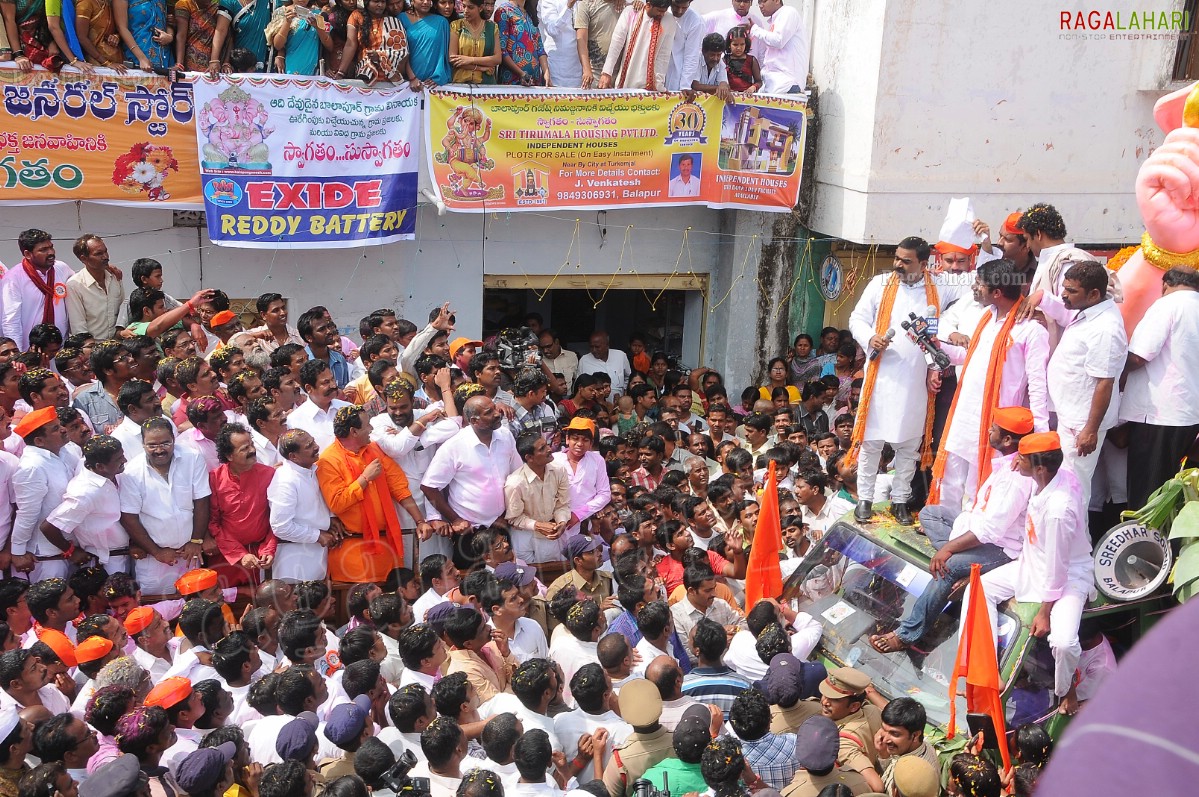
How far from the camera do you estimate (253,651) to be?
17.4 ft

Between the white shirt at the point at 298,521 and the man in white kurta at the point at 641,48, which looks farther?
the man in white kurta at the point at 641,48

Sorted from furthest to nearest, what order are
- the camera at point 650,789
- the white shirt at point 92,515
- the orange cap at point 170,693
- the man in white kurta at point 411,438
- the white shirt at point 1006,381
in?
the man in white kurta at point 411,438 < the white shirt at point 1006,381 < the white shirt at point 92,515 < the orange cap at point 170,693 < the camera at point 650,789

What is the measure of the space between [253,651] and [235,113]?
17.3ft

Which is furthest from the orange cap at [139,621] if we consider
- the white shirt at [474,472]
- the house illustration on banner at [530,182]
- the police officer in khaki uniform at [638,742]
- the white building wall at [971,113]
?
the white building wall at [971,113]

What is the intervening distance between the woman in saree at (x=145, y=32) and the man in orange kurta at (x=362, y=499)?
4.02m

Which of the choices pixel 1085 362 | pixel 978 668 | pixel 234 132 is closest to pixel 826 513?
pixel 1085 362

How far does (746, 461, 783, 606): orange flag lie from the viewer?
6.48 m

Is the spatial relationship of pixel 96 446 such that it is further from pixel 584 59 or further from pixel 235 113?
pixel 584 59

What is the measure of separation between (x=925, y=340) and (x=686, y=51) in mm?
4406

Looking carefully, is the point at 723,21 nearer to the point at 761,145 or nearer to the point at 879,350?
the point at 761,145

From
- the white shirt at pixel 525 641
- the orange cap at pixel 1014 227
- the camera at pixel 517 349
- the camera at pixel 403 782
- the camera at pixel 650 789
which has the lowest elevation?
the white shirt at pixel 525 641

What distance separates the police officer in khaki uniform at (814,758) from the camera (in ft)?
14.7

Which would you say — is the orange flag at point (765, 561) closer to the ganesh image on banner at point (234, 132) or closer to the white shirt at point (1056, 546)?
the white shirt at point (1056, 546)

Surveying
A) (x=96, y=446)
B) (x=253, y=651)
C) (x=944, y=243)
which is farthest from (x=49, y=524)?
(x=944, y=243)
